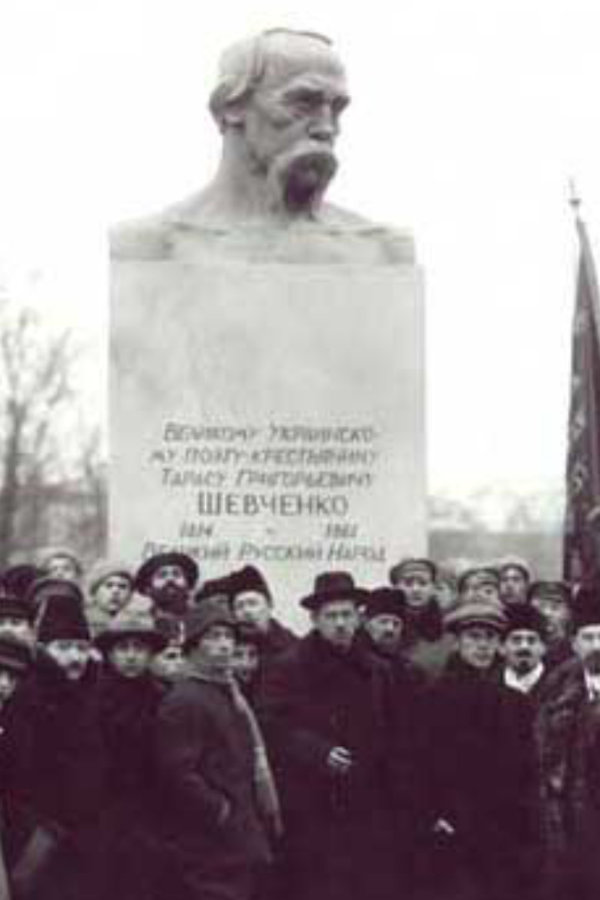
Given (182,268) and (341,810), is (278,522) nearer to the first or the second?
(182,268)

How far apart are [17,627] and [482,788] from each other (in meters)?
2.06

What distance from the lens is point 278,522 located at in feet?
47.7

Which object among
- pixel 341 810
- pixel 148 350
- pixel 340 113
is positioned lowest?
pixel 341 810

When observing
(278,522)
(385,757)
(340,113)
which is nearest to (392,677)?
(385,757)

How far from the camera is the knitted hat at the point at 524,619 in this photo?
40.2 ft

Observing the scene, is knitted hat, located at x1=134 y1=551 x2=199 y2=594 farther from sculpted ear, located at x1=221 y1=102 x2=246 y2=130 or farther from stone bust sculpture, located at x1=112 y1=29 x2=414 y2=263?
sculpted ear, located at x1=221 y1=102 x2=246 y2=130

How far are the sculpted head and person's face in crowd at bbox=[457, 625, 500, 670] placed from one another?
12.5 feet

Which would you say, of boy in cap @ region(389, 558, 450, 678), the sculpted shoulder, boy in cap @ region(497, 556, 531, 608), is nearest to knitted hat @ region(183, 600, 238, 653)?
boy in cap @ region(389, 558, 450, 678)

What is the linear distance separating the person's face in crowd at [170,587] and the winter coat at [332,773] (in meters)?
1.22

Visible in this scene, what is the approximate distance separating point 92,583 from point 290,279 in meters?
2.68

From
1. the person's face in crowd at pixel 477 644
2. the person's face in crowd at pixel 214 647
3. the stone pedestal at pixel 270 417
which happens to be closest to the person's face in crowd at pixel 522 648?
the person's face in crowd at pixel 477 644

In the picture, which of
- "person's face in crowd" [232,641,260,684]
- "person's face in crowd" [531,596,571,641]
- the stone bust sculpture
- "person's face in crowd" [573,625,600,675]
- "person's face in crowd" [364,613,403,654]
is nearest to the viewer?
"person's face in crowd" [232,641,260,684]

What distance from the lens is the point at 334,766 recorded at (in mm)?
11289

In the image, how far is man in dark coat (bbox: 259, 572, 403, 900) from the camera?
37.3 ft
